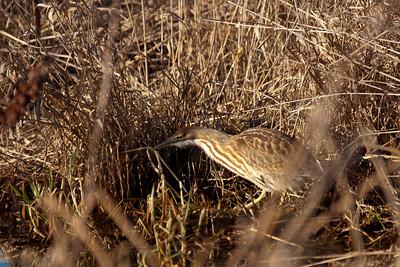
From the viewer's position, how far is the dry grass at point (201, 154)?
4891 millimetres

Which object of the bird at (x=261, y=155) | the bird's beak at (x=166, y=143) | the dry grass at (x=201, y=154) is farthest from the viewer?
the bird's beak at (x=166, y=143)

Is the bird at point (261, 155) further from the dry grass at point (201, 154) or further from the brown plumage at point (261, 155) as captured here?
the dry grass at point (201, 154)

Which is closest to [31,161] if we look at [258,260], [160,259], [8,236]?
[8,236]

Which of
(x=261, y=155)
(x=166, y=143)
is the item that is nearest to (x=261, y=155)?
(x=261, y=155)

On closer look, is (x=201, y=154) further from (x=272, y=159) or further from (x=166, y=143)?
(x=272, y=159)

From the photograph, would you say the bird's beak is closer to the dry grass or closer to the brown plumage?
the brown plumage

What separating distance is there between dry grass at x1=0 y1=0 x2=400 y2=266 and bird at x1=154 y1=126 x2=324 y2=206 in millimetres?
134

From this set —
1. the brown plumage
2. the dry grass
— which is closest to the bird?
the brown plumage

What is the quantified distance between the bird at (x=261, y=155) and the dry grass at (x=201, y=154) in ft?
0.44

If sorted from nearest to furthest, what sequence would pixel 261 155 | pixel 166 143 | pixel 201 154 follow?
pixel 261 155 < pixel 166 143 < pixel 201 154

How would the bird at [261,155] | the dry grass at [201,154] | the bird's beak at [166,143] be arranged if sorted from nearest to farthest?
the dry grass at [201,154] < the bird at [261,155] < the bird's beak at [166,143]

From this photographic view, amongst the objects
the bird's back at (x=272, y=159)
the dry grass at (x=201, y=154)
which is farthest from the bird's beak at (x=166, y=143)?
the bird's back at (x=272, y=159)

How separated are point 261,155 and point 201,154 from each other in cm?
61

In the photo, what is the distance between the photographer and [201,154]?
18.9 ft
